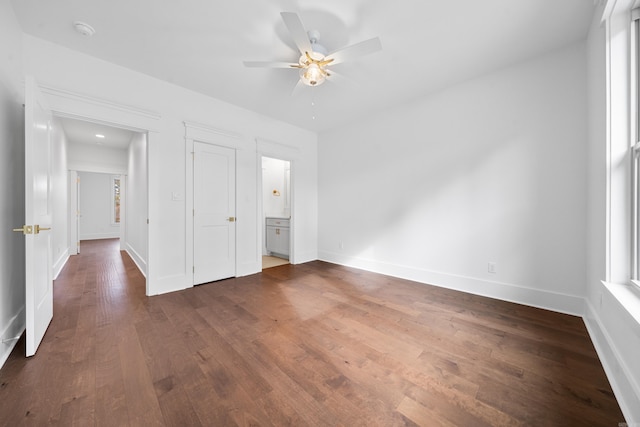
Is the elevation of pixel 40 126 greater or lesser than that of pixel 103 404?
greater

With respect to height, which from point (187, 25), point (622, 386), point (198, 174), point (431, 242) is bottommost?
point (622, 386)

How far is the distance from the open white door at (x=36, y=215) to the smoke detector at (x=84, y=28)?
72 cm

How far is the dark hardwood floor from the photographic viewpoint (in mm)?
1292

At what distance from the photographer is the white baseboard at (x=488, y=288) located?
248 centimetres

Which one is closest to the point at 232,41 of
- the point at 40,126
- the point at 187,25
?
the point at 187,25

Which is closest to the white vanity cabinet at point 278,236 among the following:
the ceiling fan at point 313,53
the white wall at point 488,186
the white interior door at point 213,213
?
the white interior door at point 213,213

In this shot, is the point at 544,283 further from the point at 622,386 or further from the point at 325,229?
the point at 325,229

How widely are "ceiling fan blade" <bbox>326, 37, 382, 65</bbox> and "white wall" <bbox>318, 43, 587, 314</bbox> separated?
184 centimetres

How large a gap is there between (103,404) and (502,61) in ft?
14.7

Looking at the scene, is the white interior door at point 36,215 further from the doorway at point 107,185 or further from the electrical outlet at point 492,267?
the electrical outlet at point 492,267

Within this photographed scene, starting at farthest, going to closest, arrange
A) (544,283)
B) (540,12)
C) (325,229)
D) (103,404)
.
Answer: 1. (325,229)
2. (544,283)
3. (540,12)
4. (103,404)

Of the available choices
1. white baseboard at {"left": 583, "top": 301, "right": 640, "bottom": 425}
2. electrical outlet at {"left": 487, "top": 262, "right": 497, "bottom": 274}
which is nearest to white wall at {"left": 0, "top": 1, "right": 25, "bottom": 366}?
white baseboard at {"left": 583, "top": 301, "right": 640, "bottom": 425}

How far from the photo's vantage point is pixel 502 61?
269cm

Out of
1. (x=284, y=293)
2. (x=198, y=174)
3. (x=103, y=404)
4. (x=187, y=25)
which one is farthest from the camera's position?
(x=198, y=174)
